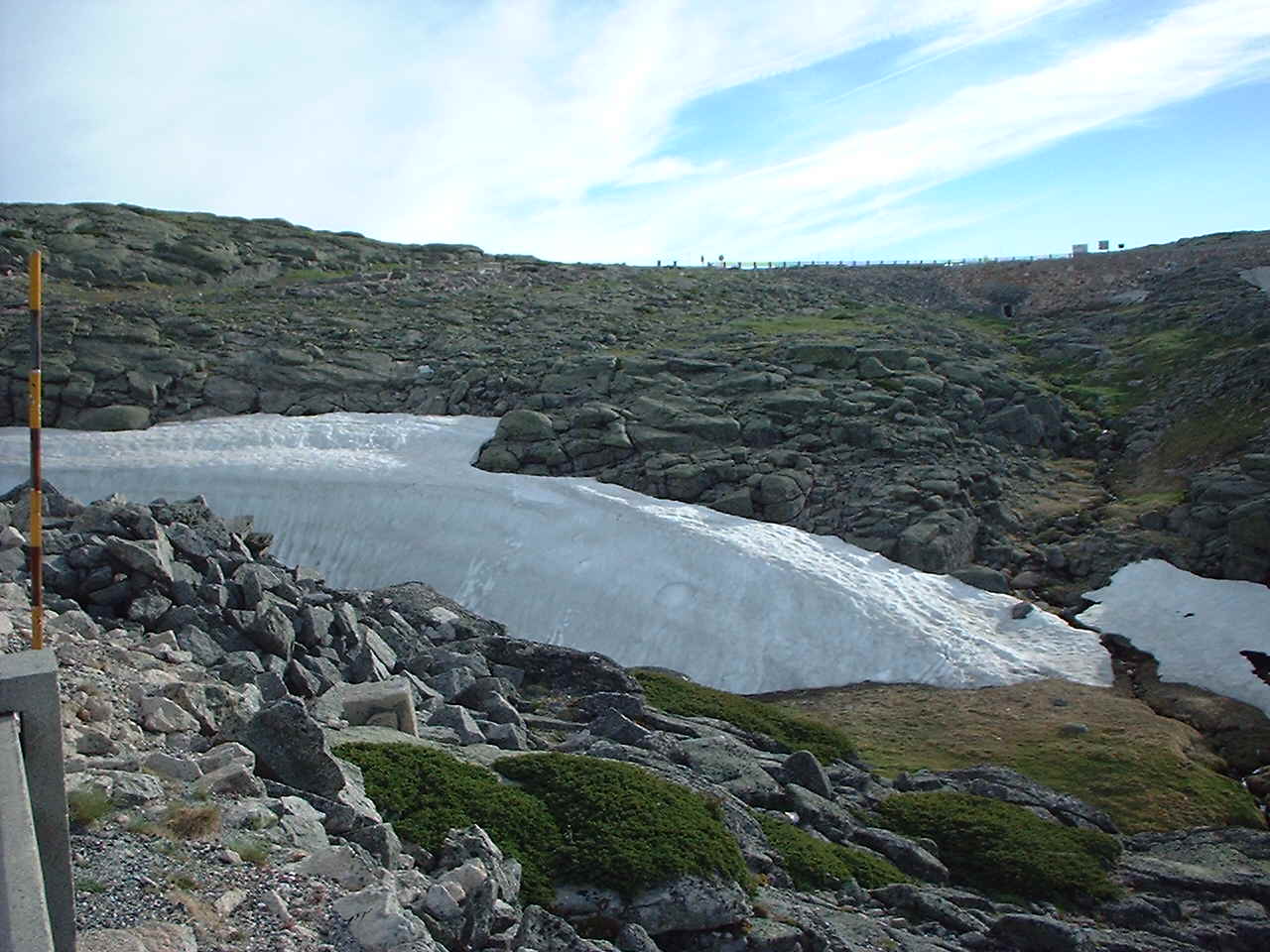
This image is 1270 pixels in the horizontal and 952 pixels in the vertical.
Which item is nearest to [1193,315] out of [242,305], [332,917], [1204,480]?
[1204,480]

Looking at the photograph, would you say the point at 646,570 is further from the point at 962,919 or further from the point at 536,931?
the point at 536,931

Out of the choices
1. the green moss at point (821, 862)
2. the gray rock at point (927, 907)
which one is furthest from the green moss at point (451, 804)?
the gray rock at point (927, 907)

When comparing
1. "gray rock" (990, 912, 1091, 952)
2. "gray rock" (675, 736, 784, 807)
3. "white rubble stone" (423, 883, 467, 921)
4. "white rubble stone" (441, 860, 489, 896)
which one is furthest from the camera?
"gray rock" (675, 736, 784, 807)

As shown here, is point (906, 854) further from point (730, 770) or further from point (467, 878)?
point (467, 878)

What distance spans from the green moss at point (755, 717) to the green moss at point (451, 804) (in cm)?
861

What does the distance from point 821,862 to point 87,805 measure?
27.9 ft

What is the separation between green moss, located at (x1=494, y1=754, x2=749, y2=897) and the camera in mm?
10766

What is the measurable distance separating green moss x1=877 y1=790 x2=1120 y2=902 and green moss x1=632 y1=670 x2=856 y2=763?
8.03 ft

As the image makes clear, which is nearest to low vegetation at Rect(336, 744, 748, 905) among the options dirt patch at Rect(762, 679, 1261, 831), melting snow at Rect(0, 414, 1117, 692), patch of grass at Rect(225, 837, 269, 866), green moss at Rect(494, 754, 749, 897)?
green moss at Rect(494, 754, 749, 897)

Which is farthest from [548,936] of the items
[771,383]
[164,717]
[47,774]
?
[771,383]

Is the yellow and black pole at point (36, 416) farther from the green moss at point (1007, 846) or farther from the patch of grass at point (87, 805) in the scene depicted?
the green moss at point (1007, 846)

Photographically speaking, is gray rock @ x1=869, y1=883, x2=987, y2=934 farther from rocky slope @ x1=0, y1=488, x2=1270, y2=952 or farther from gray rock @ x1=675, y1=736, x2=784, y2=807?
gray rock @ x1=675, y1=736, x2=784, y2=807

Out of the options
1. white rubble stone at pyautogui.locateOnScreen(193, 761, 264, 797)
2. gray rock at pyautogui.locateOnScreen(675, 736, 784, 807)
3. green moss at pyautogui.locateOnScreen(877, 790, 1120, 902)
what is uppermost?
white rubble stone at pyautogui.locateOnScreen(193, 761, 264, 797)

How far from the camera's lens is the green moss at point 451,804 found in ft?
34.0
